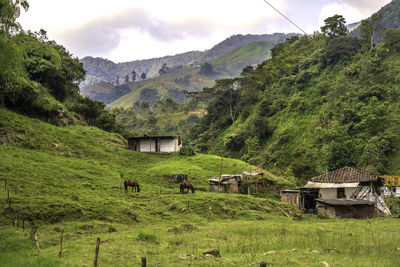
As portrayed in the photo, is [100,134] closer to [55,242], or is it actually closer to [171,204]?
[171,204]

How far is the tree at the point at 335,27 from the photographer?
95.7 metres

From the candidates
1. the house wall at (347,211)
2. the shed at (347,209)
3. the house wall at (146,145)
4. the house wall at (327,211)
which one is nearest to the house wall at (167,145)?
the house wall at (146,145)

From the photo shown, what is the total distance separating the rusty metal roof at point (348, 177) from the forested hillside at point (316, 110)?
37.1 ft

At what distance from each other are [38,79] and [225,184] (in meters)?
39.3

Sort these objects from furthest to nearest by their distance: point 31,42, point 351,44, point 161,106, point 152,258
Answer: point 161,106, point 351,44, point 31,42, point 152,258

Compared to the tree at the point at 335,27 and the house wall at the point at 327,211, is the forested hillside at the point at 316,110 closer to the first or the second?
the tree at the point at 335,27

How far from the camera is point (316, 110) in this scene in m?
77.6

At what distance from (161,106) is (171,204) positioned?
144 m

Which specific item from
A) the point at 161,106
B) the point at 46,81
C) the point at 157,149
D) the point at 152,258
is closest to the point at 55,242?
the point at 152,258

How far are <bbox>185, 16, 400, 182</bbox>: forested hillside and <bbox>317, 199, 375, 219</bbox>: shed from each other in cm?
2040

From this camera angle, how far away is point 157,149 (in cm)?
6112

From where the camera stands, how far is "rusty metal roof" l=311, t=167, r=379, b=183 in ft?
134

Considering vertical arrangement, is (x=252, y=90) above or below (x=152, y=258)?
above

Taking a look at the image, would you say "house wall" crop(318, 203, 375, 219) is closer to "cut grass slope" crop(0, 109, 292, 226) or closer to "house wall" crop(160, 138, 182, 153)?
"cut grass slope" crop(0, 109, 292, 226)
